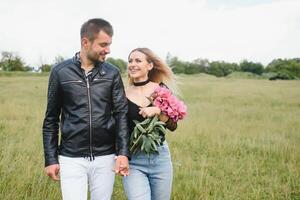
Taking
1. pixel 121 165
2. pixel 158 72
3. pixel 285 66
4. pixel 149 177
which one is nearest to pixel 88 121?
pixel 121 165

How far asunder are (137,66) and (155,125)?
0.65 meters

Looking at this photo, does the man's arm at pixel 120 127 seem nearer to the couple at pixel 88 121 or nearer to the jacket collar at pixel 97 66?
the couple at pixel 88 121

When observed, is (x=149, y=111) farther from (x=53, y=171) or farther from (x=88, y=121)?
(x=53, y=171)

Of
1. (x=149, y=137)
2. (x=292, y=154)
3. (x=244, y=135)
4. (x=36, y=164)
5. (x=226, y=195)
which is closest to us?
(x=149, y=137)

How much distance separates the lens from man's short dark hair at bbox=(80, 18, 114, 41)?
3941mm

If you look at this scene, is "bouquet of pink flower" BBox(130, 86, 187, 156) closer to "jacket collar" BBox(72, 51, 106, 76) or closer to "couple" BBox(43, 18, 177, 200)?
"couple" BBox(43, 18, 177, 200)

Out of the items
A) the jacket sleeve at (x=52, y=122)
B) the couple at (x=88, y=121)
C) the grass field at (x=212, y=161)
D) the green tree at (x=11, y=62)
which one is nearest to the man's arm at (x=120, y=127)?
the couple at (x=88, y=121)

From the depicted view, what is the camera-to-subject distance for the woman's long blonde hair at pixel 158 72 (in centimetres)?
481

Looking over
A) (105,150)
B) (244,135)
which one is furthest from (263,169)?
(105,150)

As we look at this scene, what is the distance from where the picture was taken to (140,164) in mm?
4387

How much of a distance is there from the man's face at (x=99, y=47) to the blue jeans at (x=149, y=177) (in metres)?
0.99

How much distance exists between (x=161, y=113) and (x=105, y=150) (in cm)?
70

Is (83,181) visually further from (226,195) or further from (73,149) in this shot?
(226,195)

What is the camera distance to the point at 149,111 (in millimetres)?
4348
